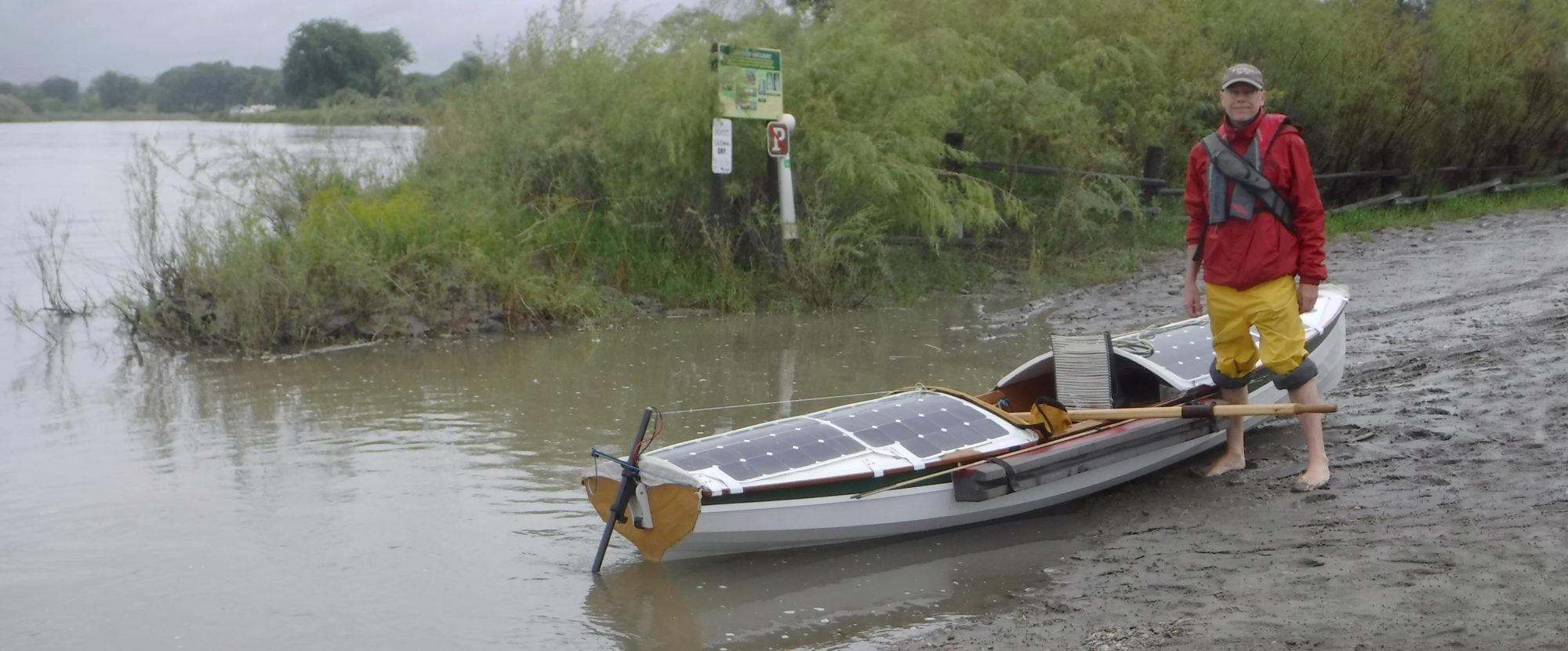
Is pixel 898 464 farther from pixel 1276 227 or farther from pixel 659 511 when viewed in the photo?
pixel 1276 227

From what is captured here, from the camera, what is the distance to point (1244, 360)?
A: 6.65 meters

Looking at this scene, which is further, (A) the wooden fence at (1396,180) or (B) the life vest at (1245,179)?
(A) the wooden fence at (1396,180)

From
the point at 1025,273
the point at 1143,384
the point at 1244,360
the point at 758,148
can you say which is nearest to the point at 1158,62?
the point at 1025,273

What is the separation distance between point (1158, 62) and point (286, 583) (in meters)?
13.4

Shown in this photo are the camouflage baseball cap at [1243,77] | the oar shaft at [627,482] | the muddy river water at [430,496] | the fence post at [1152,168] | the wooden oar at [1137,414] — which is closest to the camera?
the muddy river water at [430,496]

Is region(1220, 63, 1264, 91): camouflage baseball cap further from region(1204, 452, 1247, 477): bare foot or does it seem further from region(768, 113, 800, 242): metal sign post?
region(768, 113, 800, 242): metal sign post

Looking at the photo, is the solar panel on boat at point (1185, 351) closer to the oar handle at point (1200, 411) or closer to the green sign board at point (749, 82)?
the oar handle at point (1200, 411)

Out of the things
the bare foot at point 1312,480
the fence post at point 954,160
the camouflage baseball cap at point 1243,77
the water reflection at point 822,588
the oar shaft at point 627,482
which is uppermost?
the camouflage baseball cap at point 1243,77

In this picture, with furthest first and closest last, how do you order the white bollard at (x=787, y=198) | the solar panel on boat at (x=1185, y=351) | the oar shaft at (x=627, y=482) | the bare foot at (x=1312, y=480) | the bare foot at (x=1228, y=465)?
the white bollard at (x=787, y=198), the solar panel on boat at (x=1185, y=351), the bare foot at (x=1228, y=465), the bare foot at (x=1312, y=480), the oar shaft at (x=627, y=482)

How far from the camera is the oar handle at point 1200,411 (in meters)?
6.25

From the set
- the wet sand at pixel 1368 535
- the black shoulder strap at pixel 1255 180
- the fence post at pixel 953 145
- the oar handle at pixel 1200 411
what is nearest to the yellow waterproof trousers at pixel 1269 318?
the oar handle at pixel 1200 411

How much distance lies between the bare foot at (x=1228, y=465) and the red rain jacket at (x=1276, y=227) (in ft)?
4.13

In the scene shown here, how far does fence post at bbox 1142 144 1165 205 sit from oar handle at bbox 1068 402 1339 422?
11.0m

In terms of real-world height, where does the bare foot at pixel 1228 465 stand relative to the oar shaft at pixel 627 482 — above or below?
below
